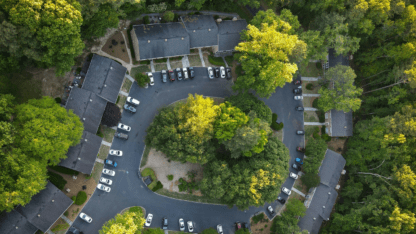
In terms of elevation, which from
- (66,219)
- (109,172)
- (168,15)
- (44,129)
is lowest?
(66,219)

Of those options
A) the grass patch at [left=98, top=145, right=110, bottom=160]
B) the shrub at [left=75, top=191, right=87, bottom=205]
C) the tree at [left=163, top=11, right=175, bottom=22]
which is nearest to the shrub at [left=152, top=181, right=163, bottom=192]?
the grass patch at [left=98, top=145, right=110, bottom=160]

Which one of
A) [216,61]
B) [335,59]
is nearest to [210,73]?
[216,61]

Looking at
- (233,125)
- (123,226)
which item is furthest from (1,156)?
(233,125)

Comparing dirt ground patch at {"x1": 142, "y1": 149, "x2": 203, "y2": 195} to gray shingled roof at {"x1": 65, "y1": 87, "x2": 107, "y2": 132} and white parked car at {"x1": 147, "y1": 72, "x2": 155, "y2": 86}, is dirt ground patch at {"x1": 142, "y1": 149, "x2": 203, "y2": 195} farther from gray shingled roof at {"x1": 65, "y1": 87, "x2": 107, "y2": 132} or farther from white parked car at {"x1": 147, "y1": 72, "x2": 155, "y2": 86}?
white parked car at {"x1": 147, "y1": 72, "x2": 155, "y2": 86}

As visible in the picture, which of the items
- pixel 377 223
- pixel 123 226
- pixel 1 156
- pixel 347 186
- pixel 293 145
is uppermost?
pixel 293 145

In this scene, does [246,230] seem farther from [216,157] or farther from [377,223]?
[377,223]

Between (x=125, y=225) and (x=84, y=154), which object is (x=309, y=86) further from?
(x=84, y=154)

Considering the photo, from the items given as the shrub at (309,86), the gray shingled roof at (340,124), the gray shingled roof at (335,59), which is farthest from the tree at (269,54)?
the gray shingled roof at (340,124)
